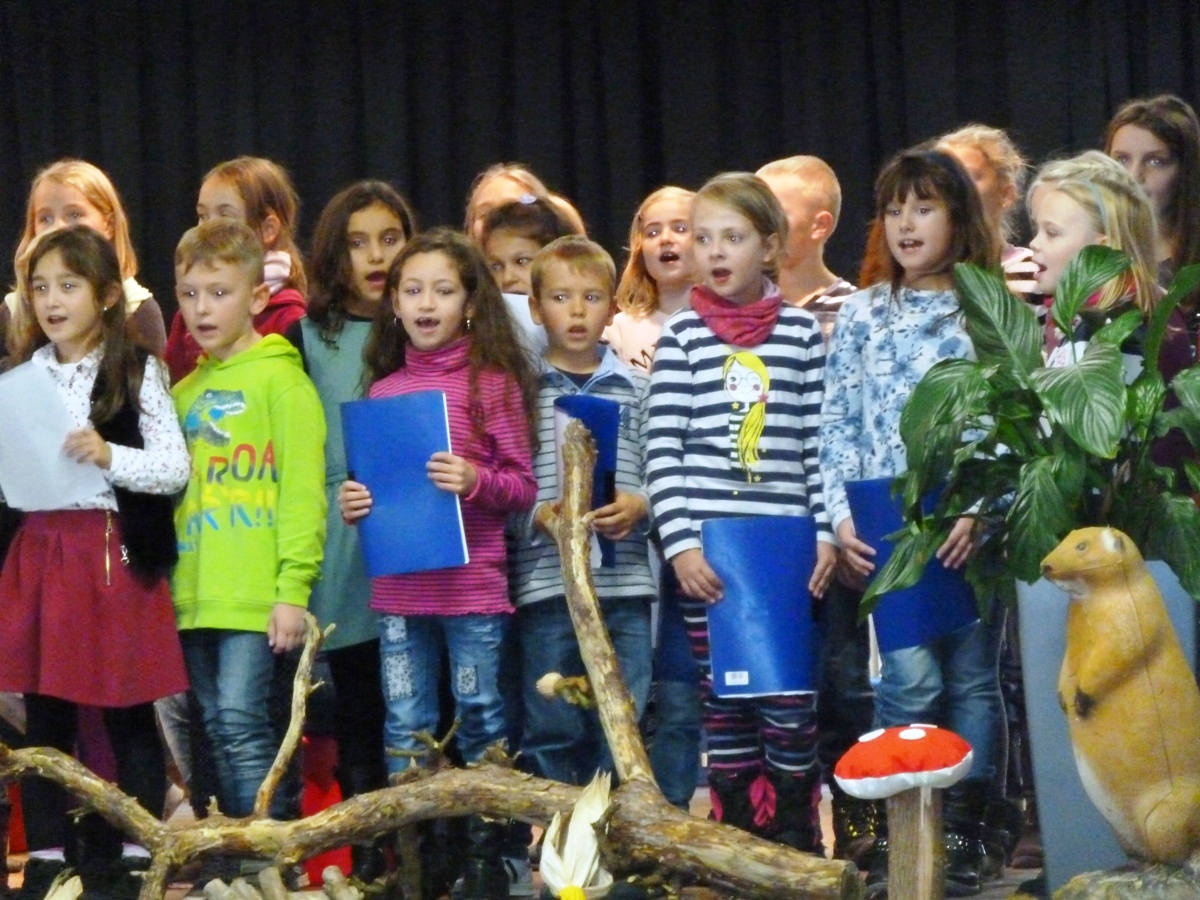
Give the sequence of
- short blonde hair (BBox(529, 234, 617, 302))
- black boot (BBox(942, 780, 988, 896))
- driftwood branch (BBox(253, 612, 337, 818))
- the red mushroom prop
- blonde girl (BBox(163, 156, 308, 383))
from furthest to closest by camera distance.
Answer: blonde girl (BBox(163, 156, 308, 383)) < short blonde hair (BBox(529, 234, 617, 302)) < black boot (BBox(942, 780, 988, 896)) < driftwood branch (BBox(253, 612, 337, 818)) < the red mushroom prop

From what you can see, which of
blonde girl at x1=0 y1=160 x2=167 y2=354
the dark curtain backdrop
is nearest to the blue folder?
blonde girl at x1=0 y1=160 x2=167 y2=354

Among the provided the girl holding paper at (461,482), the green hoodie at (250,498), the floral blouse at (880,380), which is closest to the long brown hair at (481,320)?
the girl holding paper at (461,482)

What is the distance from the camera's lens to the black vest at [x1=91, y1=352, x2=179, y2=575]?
3.52 m

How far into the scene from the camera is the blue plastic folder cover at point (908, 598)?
130 inches

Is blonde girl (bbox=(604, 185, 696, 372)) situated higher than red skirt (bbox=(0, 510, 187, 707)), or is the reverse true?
blonde girl (bbox=(604, 185, 696, 372))

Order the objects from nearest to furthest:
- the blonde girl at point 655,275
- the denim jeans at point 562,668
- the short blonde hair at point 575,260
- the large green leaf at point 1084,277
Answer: the large green leaf at point 1084,277 < the denim jeans at point 562,668 < the short blonde hair at point 575,260 < the blonde girl at point 655,275

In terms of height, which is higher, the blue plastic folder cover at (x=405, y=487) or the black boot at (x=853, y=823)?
the blue plastic folder cover at (x=405, y=487)

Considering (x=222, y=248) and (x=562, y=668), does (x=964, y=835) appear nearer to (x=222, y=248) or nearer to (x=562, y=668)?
(x=562, y=668)

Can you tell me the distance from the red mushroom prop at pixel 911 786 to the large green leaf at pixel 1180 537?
0.45 meters

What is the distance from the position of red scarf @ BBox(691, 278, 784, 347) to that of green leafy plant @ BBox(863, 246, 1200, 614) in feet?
1.76

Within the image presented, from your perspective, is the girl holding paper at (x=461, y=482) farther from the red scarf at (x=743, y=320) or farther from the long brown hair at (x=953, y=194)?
the long brown hair at (x=953, y=194)

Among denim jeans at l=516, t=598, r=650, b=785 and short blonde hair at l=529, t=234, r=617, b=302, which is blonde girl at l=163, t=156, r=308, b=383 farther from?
denim jeans at l=516, t=598, r=650, b=785

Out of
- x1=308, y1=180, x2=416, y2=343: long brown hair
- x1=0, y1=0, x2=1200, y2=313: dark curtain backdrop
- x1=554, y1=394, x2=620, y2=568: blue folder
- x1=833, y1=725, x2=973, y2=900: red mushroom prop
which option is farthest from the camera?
x1=0, y1=0, x2=1200, y2=313: dark curtain backdrop

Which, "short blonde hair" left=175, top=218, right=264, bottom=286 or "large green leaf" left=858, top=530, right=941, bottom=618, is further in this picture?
"short blonde hair" left=175, top=218, right=264, bottom=286
